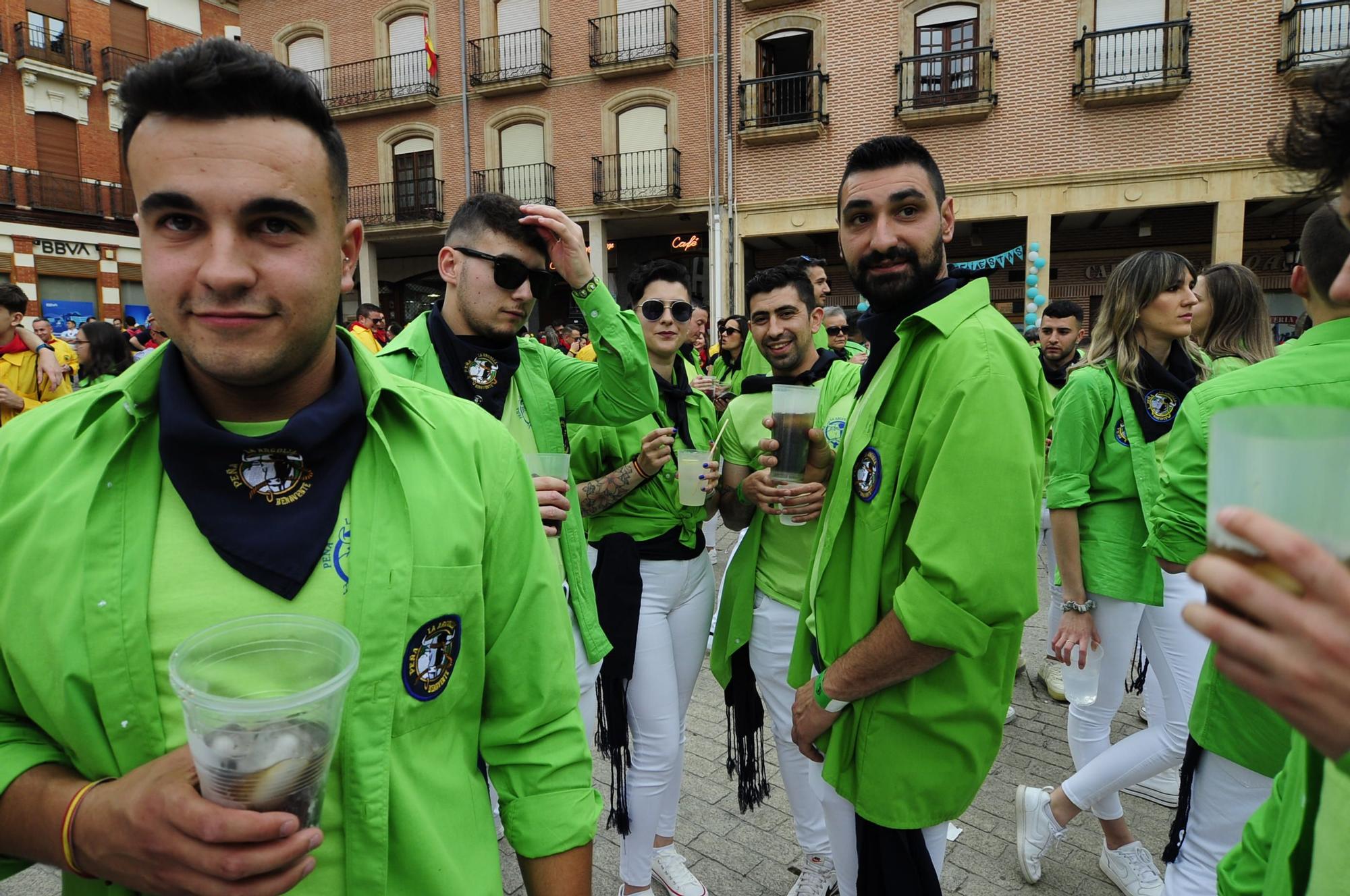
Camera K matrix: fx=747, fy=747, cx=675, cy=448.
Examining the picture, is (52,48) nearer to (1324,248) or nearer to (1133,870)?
(1324,248)

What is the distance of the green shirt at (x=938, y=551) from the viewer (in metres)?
1.77

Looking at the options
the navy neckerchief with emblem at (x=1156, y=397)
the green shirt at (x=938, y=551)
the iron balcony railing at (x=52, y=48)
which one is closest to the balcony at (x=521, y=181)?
the iron balcony railing at (x=52, y=48)

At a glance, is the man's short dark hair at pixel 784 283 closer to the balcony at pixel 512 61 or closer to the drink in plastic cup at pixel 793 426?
the drink in plastic cup at pixel 793 426

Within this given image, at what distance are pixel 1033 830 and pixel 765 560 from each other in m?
1.58

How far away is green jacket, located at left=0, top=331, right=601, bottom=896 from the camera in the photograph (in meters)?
1.12

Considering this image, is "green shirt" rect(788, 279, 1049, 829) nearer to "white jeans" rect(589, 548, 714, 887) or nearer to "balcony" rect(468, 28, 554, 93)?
"white jeans" rect(589, 548, 714, 887)

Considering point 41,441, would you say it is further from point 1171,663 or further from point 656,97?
point 656,97

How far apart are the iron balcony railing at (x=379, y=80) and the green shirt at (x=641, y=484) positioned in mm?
19892

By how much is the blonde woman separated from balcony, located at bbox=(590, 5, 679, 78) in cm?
1711

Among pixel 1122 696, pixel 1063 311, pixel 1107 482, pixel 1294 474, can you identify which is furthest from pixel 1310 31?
pixel 1294 474

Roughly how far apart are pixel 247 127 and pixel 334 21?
24557mm

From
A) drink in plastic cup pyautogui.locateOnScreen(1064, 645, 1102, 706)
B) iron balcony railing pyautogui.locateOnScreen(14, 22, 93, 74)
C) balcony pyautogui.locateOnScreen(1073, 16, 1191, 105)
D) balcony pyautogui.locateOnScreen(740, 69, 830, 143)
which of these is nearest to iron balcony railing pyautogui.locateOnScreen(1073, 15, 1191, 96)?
balcony pyautogui.locateOnScreen(1073, 16, 1191, 105)

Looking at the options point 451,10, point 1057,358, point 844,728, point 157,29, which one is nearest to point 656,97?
point 451,10

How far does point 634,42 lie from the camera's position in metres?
18.6
